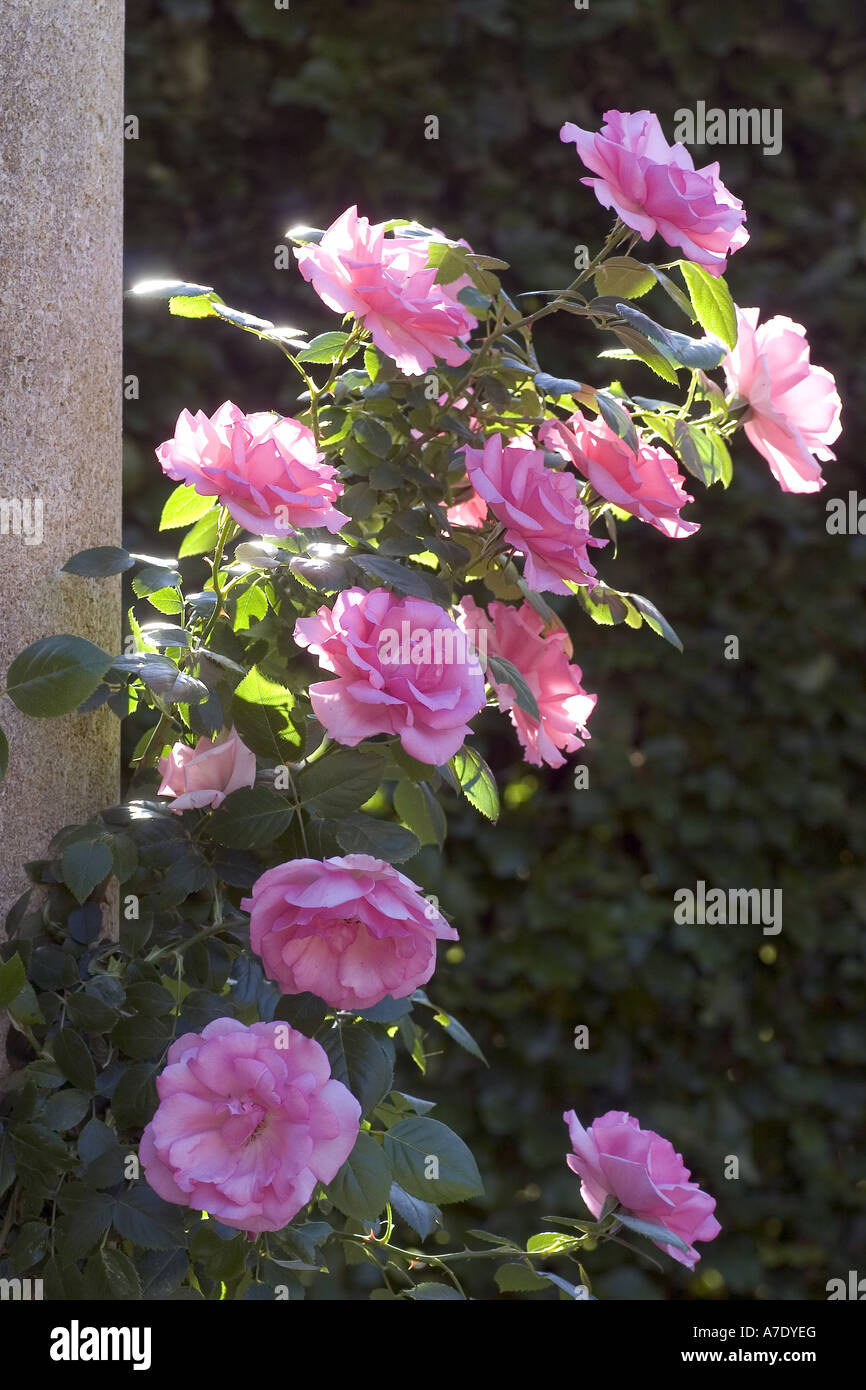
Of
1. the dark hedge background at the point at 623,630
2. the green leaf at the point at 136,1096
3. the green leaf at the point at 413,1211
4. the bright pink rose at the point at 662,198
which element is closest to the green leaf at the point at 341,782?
the green leaf at the point at 136,1096

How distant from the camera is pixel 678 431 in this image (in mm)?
1038

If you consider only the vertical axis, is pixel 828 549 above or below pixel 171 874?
above

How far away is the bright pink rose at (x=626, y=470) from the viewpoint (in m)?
1.00

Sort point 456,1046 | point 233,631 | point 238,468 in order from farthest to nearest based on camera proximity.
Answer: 1. point 456,1046
2. point 233,631
3. point 238,468

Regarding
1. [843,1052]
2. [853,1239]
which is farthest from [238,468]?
[853,1239]

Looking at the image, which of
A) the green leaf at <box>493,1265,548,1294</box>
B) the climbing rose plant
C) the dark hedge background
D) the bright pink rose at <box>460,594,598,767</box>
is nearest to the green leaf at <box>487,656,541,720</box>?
the climbing rose plant

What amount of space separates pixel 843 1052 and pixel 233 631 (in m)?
1.73

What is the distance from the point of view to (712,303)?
967mm

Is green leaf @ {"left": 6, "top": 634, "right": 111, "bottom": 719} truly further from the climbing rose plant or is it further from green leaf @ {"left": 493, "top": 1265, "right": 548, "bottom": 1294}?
green leaf @ {"left": 493, "top": 1265, "right": 548, "bottom": 1294}

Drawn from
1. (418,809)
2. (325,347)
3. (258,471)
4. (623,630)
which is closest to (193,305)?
(325,347)

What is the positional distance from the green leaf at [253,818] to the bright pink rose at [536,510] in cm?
24

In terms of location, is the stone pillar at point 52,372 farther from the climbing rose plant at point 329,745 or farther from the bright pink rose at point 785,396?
the bright pink rose at point 785,396

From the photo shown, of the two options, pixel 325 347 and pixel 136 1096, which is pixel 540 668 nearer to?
pixel 325 347
